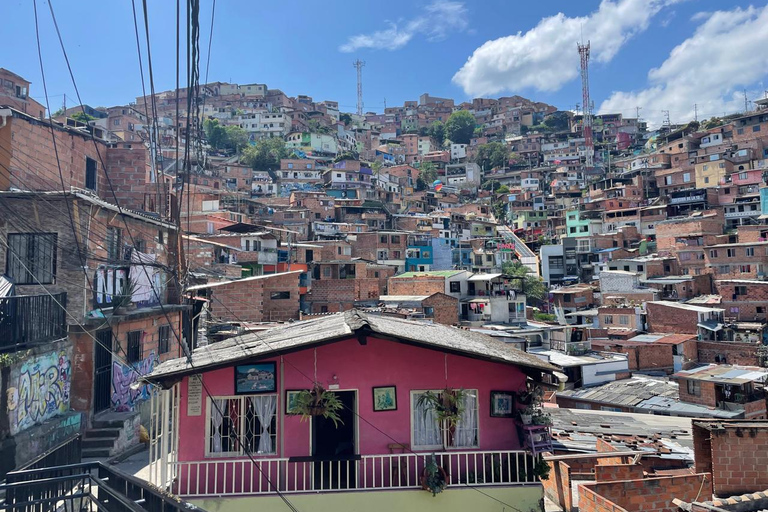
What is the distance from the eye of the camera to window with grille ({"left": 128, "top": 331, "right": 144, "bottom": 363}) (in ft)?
53.1

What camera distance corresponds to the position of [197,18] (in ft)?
23.9

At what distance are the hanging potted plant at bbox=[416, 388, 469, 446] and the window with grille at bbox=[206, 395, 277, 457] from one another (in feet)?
8.29

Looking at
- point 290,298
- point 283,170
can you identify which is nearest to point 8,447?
point 290,298

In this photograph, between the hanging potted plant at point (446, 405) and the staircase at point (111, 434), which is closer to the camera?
the hanging potted plant at point (446, 405)

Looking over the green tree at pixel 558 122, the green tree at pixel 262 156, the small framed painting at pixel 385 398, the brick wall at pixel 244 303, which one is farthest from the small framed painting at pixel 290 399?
the green tree at pixel 558 122

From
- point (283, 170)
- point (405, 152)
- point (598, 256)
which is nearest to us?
point (598, 256)

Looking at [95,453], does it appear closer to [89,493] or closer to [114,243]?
[114,243]

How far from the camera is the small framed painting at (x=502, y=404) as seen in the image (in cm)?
915

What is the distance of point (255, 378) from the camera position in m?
8.82

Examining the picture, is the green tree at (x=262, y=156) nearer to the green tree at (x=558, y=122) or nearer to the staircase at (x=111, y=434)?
the green tree at (x=558, y=122)

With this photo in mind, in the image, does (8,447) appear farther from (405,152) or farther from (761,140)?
(405,152)

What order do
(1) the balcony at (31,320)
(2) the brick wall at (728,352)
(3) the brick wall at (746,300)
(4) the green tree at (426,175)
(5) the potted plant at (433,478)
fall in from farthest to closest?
(4) the green tree at (426,175) < (3) the brick wall at (746,300) < (2) the brick wall at (728,352) < (1) the balcony at (31,320) < (5) the potted plant at (433,478)

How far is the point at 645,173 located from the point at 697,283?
28163mm

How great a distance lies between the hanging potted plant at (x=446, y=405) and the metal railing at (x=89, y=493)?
4381 millimetres
